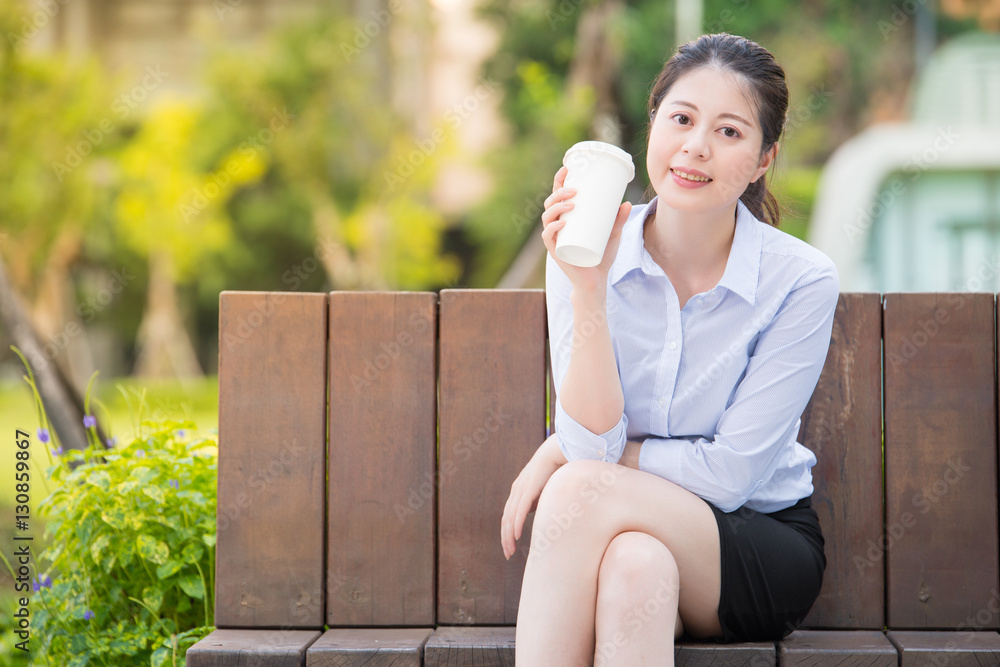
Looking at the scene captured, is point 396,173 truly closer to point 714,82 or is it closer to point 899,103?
point 899,103

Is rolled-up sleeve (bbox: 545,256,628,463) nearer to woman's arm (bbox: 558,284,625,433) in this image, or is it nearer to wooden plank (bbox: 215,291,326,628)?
woman's arm (bbox: 558,284,625,433)

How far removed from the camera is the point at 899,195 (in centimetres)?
681

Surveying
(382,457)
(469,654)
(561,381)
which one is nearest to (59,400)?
(382,457)

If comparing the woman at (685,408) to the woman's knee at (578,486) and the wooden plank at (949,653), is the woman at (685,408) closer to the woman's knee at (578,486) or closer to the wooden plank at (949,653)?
the woman's knee at (578,486)

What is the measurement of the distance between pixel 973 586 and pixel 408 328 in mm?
1228

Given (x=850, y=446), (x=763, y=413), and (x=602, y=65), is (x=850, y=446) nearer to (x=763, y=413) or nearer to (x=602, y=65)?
(x=763, y=413)

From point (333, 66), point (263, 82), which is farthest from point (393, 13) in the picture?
point (263, 82)

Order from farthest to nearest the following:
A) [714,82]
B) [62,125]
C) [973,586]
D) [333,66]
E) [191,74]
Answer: [191,74], [333,66], [62,125], [973,586], [714,82]

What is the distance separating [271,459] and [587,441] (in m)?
0.67

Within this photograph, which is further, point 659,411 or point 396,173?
point 396,173

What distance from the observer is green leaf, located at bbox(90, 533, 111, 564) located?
6.25 feet

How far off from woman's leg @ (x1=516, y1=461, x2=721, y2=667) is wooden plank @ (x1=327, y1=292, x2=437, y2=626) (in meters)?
0.40

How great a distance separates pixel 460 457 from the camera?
188 cm

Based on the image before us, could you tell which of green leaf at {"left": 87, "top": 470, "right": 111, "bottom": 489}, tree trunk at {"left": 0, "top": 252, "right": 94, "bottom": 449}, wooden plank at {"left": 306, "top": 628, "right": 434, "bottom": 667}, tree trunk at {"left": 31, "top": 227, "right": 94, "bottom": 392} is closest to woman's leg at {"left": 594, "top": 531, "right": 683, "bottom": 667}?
wooden plank at {"left": 306, "top": 628, "right": 434, "bottom": 667}
